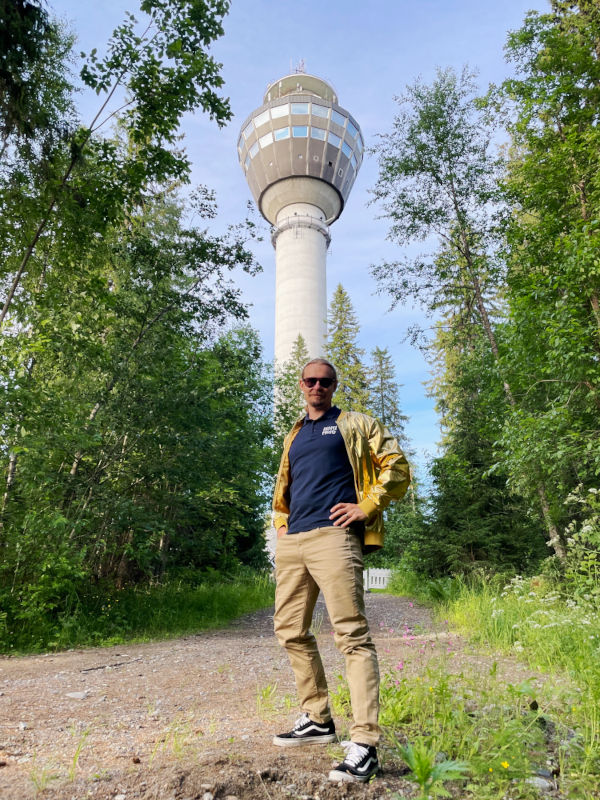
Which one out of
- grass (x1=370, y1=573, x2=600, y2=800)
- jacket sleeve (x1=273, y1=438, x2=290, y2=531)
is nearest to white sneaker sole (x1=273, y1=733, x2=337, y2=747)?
grass (x1=370, y1=573, x2=600, y2=800)

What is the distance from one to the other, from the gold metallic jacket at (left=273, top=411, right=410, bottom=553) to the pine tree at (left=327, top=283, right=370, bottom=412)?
80.9 ft

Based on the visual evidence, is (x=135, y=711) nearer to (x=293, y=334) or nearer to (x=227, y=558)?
(x=227, y=558)

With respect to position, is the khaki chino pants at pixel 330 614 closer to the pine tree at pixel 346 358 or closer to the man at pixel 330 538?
the man at pixel 330 538

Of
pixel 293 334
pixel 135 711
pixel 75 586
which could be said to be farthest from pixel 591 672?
pixel 293 334

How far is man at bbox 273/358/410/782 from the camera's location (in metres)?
2.62

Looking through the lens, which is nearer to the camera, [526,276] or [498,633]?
[498,633]

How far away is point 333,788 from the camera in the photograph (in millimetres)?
2279

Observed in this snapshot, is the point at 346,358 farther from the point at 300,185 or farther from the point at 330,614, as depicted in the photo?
the point at 330,614

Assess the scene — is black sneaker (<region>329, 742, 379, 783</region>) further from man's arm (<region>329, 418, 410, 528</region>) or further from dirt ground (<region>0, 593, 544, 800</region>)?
man's arm (<region>329, 418, 410, 528</region>)

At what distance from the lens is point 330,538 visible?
2.76 metres

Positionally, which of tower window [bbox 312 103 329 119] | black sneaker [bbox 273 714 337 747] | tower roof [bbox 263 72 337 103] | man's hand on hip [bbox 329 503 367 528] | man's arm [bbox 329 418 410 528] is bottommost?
black sneaker [bbox 273 714 337 747]

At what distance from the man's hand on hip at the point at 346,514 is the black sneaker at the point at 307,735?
1.05m

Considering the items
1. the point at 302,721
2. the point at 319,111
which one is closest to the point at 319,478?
the point at 302,721

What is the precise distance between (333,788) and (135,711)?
A: 205 centimetres
